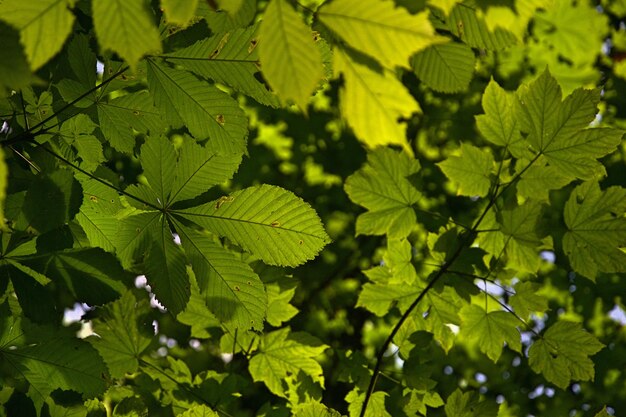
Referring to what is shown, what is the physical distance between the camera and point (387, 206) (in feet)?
5.61

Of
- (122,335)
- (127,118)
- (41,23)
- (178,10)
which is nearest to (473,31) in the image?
(178,10)

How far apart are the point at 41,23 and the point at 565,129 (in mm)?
1200

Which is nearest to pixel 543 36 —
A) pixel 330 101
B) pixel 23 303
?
pixel 330 101

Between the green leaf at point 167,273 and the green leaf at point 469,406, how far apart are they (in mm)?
762

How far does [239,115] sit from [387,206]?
0.69 metres

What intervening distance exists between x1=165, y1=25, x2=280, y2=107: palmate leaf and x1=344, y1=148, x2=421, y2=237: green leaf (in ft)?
2.23

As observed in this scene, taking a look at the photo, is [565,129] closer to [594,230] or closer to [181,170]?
[594,230]

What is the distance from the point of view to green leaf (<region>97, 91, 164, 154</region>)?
4.37ft

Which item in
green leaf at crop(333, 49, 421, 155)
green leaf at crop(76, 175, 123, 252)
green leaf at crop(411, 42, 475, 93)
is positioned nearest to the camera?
green leaf at crop(333, 49, 421, 155)

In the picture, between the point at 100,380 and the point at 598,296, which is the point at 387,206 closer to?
the point at 100,380

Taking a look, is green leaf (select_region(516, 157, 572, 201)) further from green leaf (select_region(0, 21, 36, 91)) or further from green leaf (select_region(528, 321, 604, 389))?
green leaf (select_region(0, 21, 36, 91))

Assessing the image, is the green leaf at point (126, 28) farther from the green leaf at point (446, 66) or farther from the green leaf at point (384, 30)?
the green leaf at point (446, 66)

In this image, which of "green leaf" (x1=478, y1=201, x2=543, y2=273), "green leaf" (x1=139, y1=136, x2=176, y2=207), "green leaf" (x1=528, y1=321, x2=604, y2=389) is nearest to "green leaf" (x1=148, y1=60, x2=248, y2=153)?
"green leaf" (x1=139, y1=136, x2=176, y2=207)

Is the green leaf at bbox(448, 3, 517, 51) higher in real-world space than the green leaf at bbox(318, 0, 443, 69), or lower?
lower
